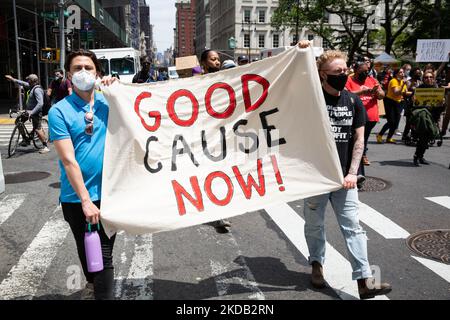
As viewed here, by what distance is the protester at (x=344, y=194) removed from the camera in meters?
3.61

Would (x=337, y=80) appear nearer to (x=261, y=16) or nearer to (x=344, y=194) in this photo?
(x=344, y=194)

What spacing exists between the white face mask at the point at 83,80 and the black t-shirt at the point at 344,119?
1.95 metres

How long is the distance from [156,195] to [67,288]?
1.39 m

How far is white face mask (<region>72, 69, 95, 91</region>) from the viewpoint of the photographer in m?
2.99

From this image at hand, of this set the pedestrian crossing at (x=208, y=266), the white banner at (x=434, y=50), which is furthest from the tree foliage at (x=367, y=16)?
the pedestrian crossing at (x=208, y=266)

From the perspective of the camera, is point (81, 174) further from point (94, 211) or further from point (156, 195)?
point (156, 195)

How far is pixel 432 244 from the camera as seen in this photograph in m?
4.92

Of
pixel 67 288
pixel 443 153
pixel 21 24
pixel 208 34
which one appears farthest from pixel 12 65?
pixel 208 34

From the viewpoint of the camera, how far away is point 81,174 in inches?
116

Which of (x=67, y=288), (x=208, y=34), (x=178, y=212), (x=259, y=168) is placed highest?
(x=208, y=34)

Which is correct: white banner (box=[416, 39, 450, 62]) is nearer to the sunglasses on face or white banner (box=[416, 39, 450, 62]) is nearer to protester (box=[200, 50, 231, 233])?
protester (box=[200, 50, 231, 233])

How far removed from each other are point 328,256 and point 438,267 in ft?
3.42

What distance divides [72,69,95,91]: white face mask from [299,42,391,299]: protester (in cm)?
168

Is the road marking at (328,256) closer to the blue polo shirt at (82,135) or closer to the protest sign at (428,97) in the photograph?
the blue polo shirt at (82,135)
